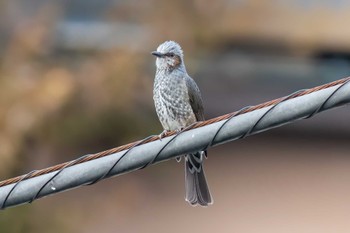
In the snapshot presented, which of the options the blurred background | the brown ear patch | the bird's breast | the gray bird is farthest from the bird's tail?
the blurred background

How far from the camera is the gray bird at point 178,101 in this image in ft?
25.2

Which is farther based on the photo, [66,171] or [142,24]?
[142,24]

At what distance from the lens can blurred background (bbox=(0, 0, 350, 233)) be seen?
983 centimetres

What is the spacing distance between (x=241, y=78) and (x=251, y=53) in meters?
0.64

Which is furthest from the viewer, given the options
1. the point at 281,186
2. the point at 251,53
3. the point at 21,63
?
the point at 251,53

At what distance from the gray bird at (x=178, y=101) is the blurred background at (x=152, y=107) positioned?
2031 mm

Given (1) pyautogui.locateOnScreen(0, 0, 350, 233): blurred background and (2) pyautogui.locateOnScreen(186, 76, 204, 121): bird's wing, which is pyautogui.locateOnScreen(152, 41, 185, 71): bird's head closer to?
(2) pyautogui.locateOnScreen(186, 76, 204, 121): bird's wing

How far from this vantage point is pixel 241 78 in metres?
12.5

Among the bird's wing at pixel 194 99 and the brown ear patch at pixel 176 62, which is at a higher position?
the brown ear patch at pixel 176 62

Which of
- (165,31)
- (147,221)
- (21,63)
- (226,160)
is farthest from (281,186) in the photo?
(21,63)

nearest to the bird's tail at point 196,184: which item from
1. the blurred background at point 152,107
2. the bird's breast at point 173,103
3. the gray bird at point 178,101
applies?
the gray bird at point 178,101

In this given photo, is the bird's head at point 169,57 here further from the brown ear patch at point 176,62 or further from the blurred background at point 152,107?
the blurred background at point 152,107

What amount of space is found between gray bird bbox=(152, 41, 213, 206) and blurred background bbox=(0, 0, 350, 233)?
203 centimetres

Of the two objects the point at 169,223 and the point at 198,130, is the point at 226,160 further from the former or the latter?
the point at 198,130
